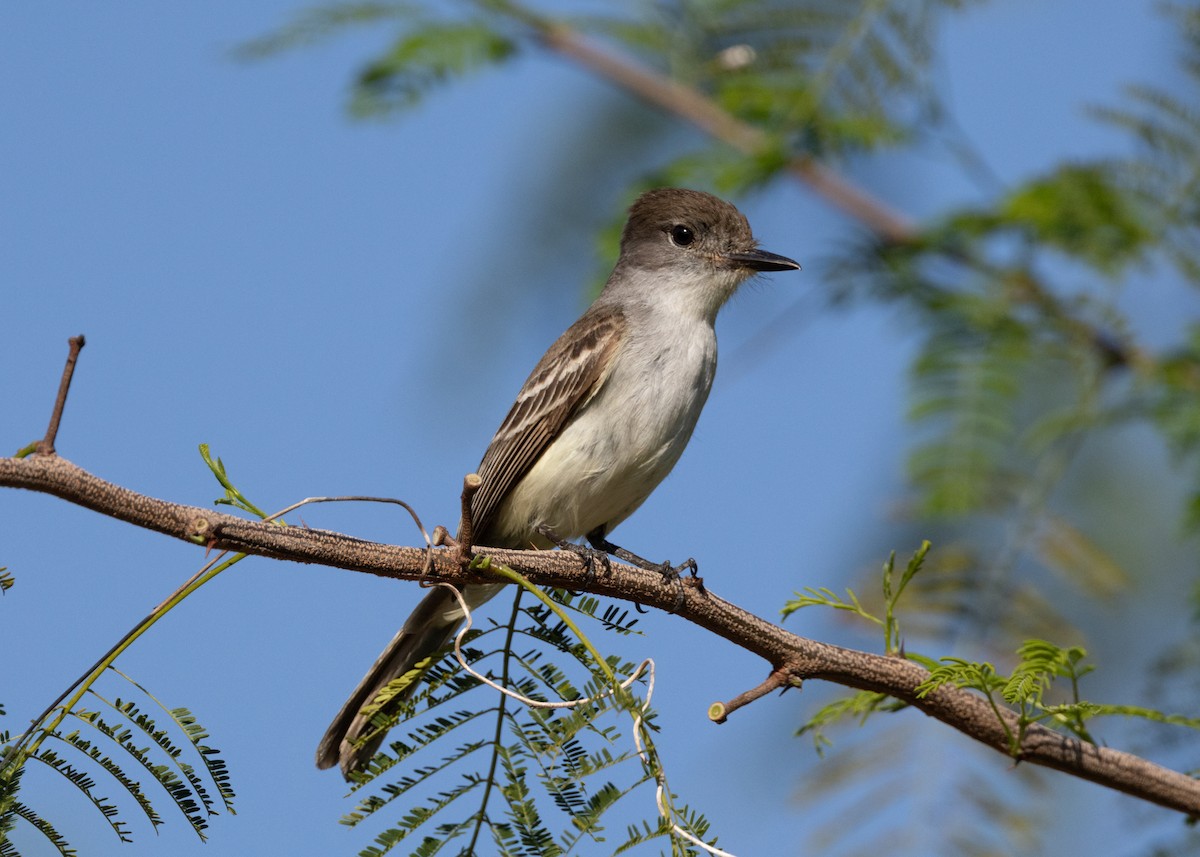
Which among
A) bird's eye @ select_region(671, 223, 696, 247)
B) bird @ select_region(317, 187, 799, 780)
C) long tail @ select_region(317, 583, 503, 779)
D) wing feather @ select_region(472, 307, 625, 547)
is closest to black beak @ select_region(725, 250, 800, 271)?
bird @ select_region(317, 187, 799, 780)

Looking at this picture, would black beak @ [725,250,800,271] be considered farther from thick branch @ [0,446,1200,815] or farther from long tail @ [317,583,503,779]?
thick branch @ [0,446,1200,815]

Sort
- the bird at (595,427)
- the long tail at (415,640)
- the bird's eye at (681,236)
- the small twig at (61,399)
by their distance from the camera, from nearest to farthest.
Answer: the small twig at (61,399) < the long tail at (415,640) < the bird at (595,427) < the bird's eye at (681,236)

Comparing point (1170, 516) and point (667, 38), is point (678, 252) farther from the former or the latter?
point (1170, 516)

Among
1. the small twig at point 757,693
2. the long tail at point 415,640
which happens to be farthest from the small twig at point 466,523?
the long tail at point 415,640

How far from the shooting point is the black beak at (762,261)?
5773mm

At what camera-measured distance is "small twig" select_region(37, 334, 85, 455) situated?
2.51 metres

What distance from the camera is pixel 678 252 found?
6152 mm

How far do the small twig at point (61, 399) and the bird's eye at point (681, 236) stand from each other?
397 cm

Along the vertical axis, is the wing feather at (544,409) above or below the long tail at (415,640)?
above

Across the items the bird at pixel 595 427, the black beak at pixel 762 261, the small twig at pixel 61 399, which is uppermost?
the black beak at pixel 762 261

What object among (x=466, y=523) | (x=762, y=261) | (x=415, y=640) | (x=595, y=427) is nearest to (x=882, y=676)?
(x=466, y=523)

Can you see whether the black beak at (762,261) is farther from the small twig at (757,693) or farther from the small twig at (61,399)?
the small twig at (61,399)

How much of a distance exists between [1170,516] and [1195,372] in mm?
713

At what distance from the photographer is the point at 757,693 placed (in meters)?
3.14
